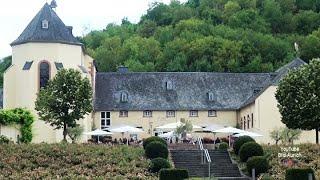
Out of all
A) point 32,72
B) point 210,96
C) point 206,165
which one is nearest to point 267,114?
point 210,96

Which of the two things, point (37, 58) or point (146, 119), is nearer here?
point (37, 58)

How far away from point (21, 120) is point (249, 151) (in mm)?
17110

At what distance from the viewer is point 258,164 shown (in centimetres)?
4106

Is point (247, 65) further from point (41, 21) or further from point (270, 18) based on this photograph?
point (41, 21)

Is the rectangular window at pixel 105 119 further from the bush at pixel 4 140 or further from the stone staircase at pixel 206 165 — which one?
the stone staircase at pixel 206 165

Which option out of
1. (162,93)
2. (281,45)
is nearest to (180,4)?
(281,45)

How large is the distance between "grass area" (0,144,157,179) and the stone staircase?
8.57 feet

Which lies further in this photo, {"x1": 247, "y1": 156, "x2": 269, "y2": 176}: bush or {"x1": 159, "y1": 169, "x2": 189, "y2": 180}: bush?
{"x1": 247, "y1": 156, "x2": 269, "y2": 176}: bush

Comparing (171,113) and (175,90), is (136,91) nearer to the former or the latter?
(175,90)

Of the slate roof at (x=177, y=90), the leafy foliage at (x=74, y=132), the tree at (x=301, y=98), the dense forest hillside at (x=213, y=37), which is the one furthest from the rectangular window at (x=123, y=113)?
the dense forest hillside at (x=213, y=37)

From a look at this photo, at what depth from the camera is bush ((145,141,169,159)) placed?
144 ft

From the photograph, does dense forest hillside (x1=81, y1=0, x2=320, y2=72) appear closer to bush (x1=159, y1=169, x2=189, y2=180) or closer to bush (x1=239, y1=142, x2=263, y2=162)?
bush (x1=239, y1=142, x2=263, y2=162)

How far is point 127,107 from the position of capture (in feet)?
234

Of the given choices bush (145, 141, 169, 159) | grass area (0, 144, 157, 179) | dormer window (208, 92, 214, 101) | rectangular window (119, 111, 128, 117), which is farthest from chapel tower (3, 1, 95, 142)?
bush (145, 141, 169, 159)
